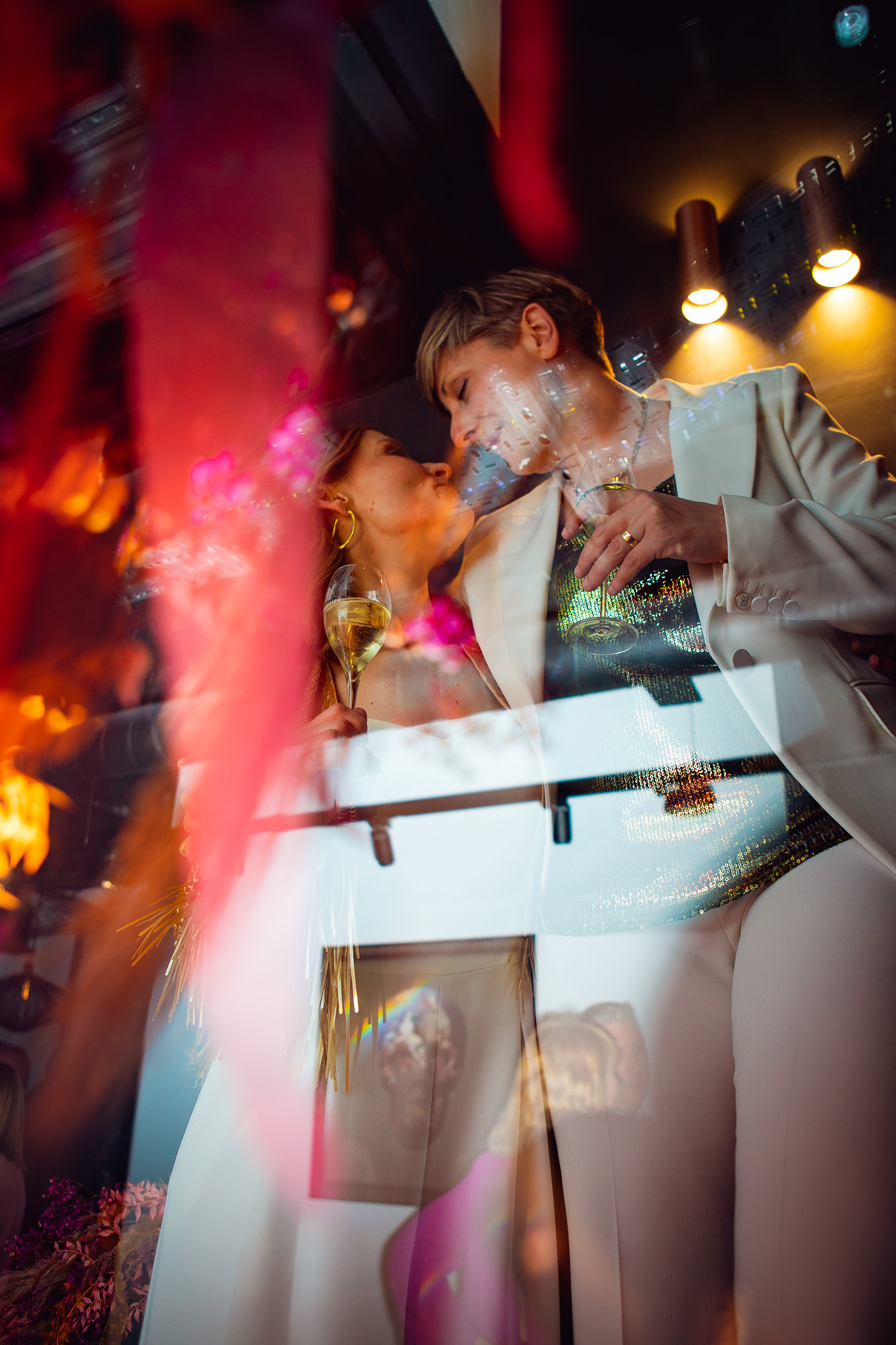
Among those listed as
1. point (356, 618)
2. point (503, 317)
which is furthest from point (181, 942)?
point (503, 317)

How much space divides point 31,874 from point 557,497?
107 centimetres

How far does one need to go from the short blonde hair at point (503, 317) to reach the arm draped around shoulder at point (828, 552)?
37cm

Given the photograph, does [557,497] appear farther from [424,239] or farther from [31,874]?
[31,874]

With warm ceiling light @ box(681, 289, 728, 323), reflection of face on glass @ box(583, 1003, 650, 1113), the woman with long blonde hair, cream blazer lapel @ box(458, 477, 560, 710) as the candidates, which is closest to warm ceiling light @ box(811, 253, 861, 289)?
warm ceiling light @ box(681, 289, 728, 323)

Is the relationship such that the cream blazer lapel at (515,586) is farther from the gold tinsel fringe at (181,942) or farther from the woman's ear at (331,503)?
the gold tinsel fringe at (181,942)

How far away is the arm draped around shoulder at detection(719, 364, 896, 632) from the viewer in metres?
0.69

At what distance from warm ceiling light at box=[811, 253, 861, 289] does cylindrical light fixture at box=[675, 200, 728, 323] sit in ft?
0.35

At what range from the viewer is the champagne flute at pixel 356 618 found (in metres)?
0.90

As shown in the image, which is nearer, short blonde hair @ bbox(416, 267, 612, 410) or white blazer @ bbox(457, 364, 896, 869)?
white blazer @ bbox(457, 364, 896, 869)

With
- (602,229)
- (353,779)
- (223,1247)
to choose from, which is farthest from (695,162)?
(223,1247)

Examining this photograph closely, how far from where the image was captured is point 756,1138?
0.57 metres

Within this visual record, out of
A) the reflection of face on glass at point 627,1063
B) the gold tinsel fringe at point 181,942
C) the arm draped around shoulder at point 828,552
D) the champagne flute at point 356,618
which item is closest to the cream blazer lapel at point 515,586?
the champagne flute at point 356,618

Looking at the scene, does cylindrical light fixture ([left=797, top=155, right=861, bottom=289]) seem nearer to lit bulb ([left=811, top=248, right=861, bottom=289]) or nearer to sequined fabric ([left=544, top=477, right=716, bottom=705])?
lit bulb ([left=811, top=248, right=861, bottom=289])

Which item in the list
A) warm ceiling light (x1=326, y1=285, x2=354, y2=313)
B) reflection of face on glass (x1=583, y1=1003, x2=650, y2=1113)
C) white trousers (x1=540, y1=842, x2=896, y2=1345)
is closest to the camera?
white trousers (x1=540, y1=842, x2=896, y2=1345)
